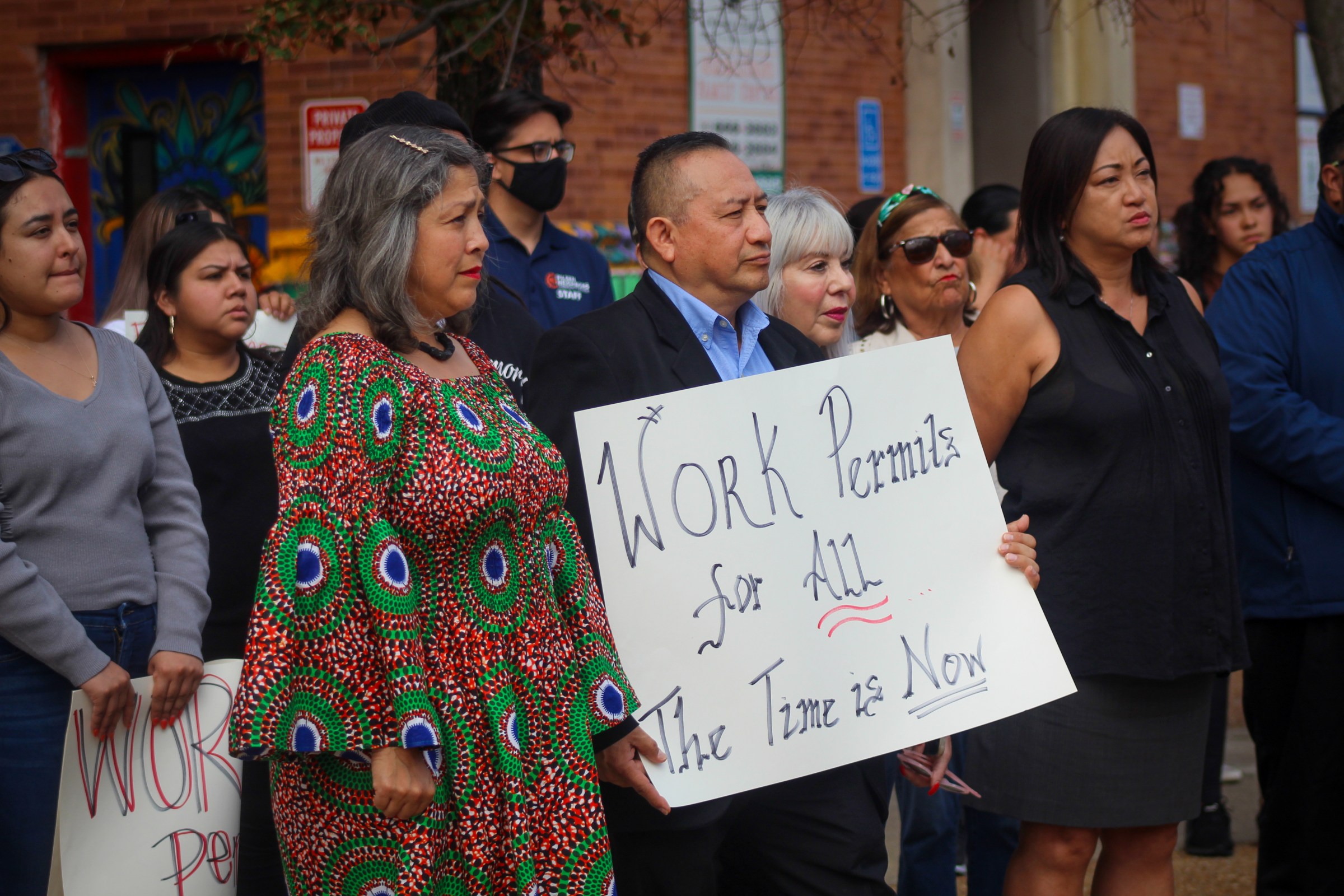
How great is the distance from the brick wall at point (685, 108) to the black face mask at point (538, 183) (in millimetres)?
3151

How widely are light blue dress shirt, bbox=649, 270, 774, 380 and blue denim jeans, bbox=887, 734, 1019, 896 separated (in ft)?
4.85

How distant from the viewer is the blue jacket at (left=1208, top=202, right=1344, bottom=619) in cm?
372

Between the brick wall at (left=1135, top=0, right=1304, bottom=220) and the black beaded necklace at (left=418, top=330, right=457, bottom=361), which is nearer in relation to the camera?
the black beaded necklace at (left=418, top=330, right=457, bottom=361)

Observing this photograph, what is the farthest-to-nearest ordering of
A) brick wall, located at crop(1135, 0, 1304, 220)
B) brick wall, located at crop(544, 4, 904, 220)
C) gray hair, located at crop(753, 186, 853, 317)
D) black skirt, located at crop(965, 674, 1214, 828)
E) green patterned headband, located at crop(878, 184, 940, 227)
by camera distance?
brick wall, located at crop(1135, 0, 1304, 220), brick wall, located at crop(544, 4, 904, 220), green patterned headband, located at crop(878, 184, 940, 227), gray hair, located at crop(753, 186, 853, 317), black skirt, located at crop(965, 674, 1214, 828)

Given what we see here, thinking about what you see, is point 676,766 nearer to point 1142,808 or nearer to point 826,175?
point 1142,808

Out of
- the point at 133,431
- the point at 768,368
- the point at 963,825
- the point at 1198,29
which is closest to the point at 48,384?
the point at 133,431

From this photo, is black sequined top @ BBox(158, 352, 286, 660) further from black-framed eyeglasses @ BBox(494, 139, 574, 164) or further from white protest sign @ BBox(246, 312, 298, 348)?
black-framed eyeglasses @ BBox(494, 139, 574, 164)

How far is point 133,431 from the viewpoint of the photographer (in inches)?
126

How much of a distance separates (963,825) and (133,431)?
3303 millimetres

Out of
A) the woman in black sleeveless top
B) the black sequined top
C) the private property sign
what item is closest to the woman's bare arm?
the woman in black sleeveless top

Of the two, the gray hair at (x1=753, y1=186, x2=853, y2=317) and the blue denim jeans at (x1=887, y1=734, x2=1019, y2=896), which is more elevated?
the gray hair at (x1=753, y1=186, x2=853, y2=317)

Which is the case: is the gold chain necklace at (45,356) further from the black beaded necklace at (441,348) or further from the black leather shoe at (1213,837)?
the black leather shoe at (1213,837)

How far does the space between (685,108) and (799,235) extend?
233 inches

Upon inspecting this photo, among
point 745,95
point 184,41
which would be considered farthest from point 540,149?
point 745,95
